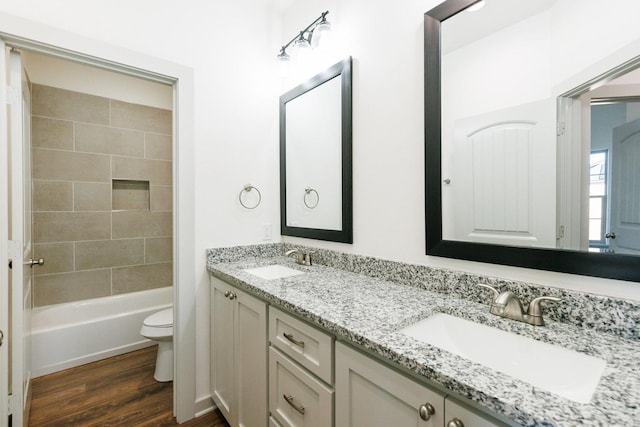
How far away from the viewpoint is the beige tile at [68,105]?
2.38 m

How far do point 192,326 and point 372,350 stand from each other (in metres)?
1.37

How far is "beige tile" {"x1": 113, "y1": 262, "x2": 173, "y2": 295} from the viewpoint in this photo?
2.74 meters

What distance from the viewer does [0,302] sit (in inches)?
52.4

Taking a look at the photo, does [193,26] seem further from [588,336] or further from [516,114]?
[588,336]

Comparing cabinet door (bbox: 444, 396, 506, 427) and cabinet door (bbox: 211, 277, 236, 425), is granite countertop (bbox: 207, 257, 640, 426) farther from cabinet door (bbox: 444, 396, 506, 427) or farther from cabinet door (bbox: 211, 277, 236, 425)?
cabinet door (bbox: 211, 277, 236, 425)

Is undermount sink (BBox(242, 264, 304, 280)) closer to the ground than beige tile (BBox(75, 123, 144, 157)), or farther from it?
closer to the ground

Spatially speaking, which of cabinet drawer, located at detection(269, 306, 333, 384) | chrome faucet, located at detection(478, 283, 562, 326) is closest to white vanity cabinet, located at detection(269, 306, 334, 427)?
cabinet drawer, located at detection(269, 306, 333, 384)

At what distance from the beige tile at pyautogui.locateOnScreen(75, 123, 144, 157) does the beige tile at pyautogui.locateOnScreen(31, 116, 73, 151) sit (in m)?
0.06

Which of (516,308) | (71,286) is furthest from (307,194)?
(71,286)

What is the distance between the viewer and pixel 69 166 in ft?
8.26

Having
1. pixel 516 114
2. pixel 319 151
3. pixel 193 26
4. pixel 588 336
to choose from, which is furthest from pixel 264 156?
pixel 588 336

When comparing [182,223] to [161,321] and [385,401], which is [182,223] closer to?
[161,321]

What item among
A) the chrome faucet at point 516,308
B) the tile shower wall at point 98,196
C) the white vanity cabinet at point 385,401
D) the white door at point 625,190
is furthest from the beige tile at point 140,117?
the white door at point 625,190

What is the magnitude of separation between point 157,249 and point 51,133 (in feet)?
4.22
